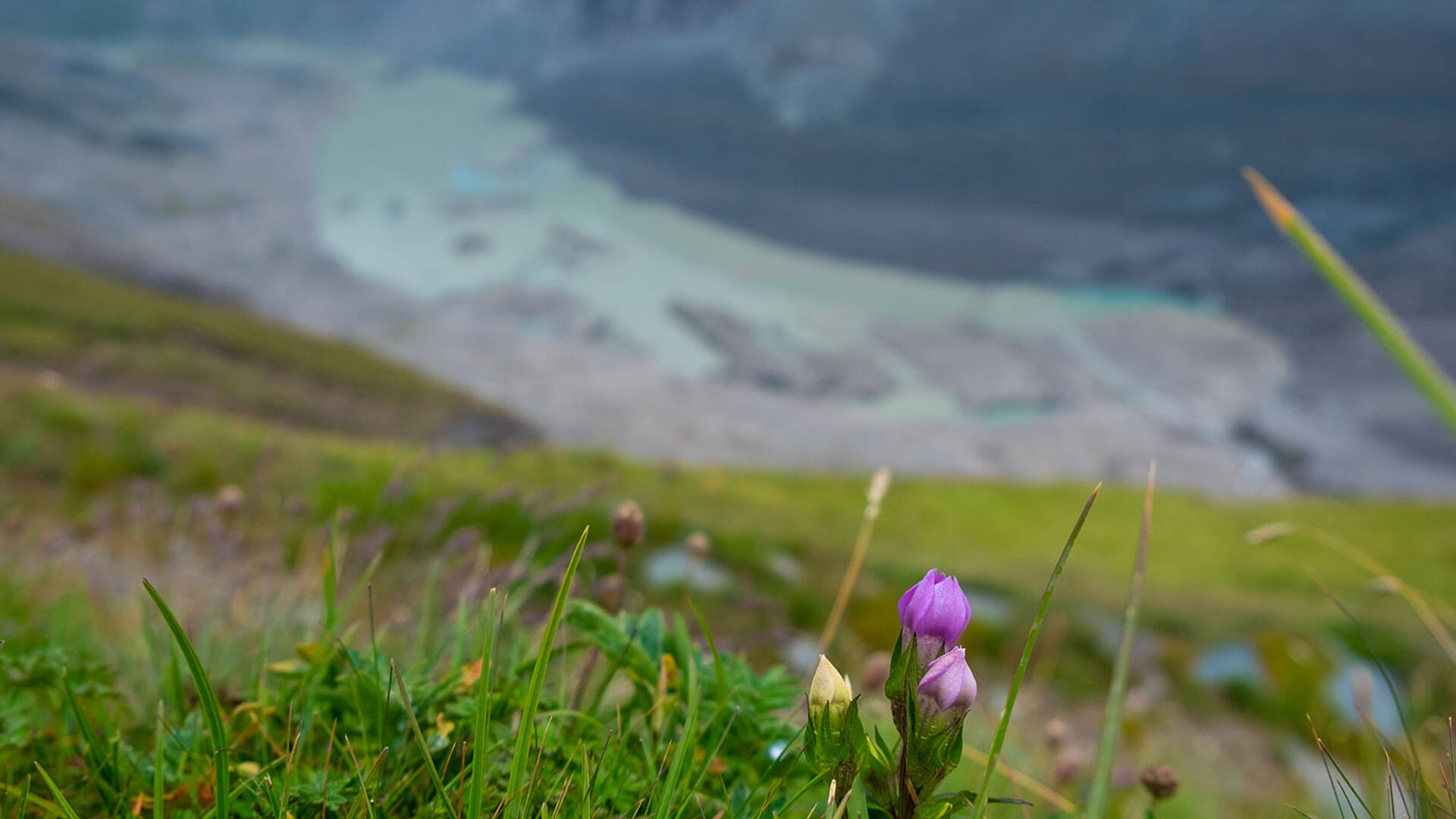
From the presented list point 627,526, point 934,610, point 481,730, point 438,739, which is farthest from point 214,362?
point 934,610

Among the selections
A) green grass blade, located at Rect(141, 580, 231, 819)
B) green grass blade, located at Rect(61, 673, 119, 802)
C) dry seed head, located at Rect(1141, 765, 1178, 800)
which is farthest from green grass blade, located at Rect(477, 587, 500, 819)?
dry seed head, located at Rect(1141, 765, 1178, 800)

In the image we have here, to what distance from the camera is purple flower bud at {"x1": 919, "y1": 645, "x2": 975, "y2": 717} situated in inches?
44.6

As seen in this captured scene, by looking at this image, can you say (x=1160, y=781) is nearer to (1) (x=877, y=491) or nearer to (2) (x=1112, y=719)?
(2) (x=1112, y=719)

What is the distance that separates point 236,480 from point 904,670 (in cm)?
1108

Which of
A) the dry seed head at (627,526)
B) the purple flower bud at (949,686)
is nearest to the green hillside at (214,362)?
the dry seed head at (627,526)

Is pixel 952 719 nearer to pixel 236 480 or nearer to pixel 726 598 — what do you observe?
pixel 726 598

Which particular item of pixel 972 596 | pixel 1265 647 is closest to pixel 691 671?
pixel 972 596

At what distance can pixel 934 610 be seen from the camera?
1188mm

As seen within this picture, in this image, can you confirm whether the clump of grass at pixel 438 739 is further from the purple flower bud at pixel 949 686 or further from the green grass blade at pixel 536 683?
the purple flower bud at pixel 949 686

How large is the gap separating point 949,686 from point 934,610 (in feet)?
0.34

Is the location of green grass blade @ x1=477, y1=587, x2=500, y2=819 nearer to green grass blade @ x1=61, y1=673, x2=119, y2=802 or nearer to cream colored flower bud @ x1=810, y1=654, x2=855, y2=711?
cream colored flower bud @ x1=810, y1=654, x2=855, y2=711

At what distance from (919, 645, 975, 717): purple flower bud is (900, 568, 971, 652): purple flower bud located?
0.04 m

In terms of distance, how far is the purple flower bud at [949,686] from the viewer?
1132mm

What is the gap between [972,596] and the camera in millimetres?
12273
